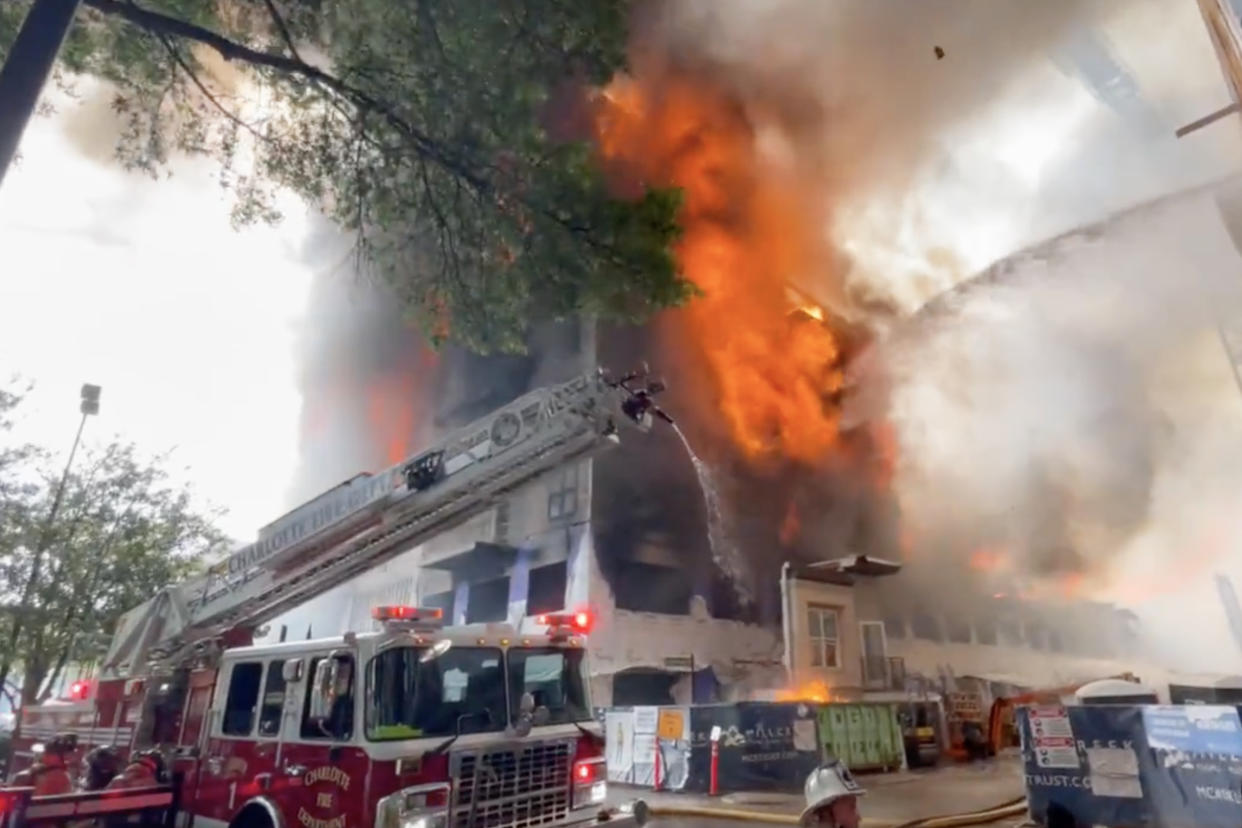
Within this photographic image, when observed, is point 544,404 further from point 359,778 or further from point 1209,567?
point 1209,567

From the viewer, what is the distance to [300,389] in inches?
1320

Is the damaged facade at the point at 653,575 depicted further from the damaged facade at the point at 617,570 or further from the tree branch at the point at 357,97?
the tree branch at the point at 357,97

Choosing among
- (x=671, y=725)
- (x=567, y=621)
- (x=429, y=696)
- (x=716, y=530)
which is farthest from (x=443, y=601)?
(x=429, y=696)

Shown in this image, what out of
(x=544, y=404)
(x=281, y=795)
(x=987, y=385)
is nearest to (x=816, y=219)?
(x=987, y=385)

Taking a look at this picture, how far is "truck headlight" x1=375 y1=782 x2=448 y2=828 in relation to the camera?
455 cm

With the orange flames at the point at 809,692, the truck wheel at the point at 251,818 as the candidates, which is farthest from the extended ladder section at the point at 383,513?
the orange flames at the point at 809,692

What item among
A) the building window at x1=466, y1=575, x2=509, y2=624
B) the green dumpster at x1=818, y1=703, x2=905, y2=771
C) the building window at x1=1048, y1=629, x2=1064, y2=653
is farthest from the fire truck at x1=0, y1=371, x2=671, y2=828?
the building window at x1=1048, y1=629, x2=1064, y2=653

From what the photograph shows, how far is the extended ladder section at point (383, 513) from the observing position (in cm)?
549

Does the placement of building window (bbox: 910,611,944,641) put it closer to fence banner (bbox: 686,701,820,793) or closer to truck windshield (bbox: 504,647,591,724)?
fence banner (bbox: 686,701,820,793)

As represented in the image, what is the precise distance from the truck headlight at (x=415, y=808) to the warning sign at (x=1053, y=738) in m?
7.27

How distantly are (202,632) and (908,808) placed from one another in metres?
9.90

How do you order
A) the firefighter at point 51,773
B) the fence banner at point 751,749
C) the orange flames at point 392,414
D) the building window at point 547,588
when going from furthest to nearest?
the orange flames at point 392,414 < the building window at point 547,588 < the fence banner at point 751,749 < the firefighter at point 51,773

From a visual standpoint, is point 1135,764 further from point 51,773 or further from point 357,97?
point 51,773

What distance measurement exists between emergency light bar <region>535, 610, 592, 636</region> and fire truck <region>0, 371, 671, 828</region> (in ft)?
0.04
